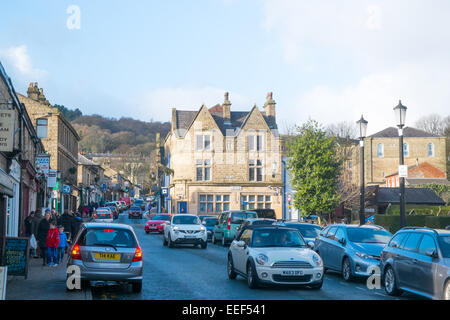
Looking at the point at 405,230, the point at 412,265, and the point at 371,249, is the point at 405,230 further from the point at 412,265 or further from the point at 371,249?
the point at 371,249

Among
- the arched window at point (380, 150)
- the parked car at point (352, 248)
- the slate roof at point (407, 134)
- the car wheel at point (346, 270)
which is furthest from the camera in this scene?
the arched window at point (380, 150)

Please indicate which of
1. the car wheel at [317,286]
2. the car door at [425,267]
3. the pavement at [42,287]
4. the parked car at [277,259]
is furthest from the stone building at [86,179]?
the car door at [425,267]

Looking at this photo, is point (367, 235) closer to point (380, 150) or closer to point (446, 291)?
point (446, 291)

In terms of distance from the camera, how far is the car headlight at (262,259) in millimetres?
12664

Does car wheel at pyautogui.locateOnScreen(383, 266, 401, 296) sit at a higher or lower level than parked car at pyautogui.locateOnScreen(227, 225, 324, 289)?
lower

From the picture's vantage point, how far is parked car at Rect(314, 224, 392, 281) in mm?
14664

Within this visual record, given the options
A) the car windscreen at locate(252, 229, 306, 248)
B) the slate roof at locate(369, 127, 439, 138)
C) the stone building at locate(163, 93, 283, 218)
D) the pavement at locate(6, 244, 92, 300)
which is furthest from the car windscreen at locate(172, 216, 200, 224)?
the slate roof at locate(369, 127, 439, 138)

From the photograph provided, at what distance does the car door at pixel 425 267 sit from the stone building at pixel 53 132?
38.0 m

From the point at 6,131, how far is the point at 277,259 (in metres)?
7.67

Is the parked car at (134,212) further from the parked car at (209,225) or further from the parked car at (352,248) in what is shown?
the parked car at (352,248)

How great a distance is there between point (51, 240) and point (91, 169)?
7028cm

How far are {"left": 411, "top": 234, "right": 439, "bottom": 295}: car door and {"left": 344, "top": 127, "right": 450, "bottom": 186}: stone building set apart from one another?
237 ft

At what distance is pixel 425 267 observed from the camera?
432 inches

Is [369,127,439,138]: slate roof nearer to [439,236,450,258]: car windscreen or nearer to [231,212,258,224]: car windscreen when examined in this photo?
[231,212,258,224]: car windscreen
